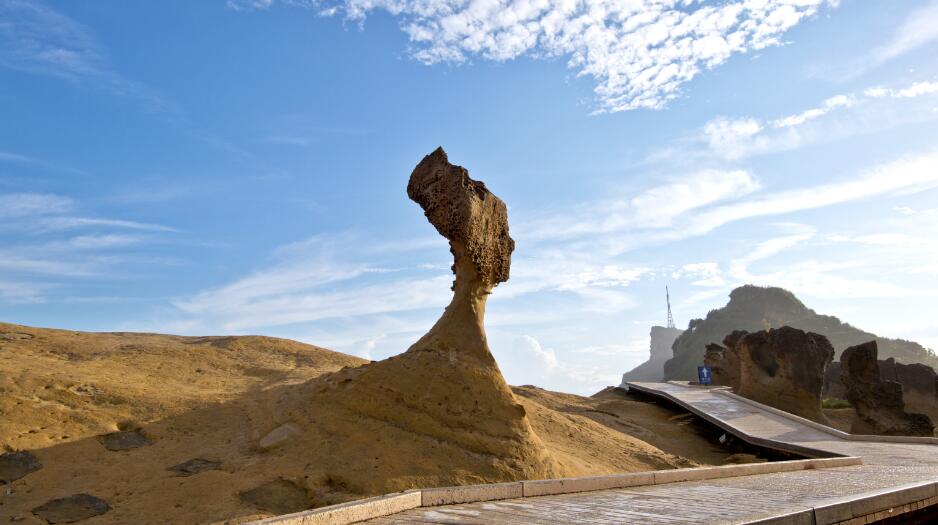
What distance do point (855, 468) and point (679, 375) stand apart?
6974cm

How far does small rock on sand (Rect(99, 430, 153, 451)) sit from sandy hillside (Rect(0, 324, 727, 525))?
Answer: 8 centimetres

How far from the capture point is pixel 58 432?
29.7ft

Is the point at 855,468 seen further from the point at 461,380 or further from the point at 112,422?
the point at 112,422

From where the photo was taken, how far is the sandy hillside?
303 inches

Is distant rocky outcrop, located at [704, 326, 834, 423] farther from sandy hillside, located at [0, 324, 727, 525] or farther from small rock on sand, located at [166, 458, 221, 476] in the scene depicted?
small rock on sand, located at [166, 458, 221, 476]

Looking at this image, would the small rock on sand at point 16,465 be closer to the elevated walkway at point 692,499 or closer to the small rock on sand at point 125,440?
the small rock on sand at point 125,440

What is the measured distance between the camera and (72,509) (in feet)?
24.1

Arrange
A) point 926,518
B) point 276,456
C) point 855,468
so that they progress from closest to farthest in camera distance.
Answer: point 926,518 < point 276,456 < point 855,468

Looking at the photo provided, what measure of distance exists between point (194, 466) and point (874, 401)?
22262mm

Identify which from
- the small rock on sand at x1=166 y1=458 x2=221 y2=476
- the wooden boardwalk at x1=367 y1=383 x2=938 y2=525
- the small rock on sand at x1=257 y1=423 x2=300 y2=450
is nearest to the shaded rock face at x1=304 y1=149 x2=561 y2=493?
the small rock on sand at x1=257 y1=423 x2=300 y2=450

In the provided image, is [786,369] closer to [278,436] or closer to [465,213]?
[465,213]

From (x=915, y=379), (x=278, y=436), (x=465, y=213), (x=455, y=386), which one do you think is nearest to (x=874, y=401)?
(x=915, y=379)

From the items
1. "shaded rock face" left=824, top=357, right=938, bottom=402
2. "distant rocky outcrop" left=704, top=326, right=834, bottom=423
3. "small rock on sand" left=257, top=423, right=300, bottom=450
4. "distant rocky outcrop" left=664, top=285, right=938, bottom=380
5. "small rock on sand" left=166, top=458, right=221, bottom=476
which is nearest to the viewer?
"small rock on sand" left=166, top=458, right=221, bottom=476

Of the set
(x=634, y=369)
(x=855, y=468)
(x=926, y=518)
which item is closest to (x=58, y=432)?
(x=926, y=518)
